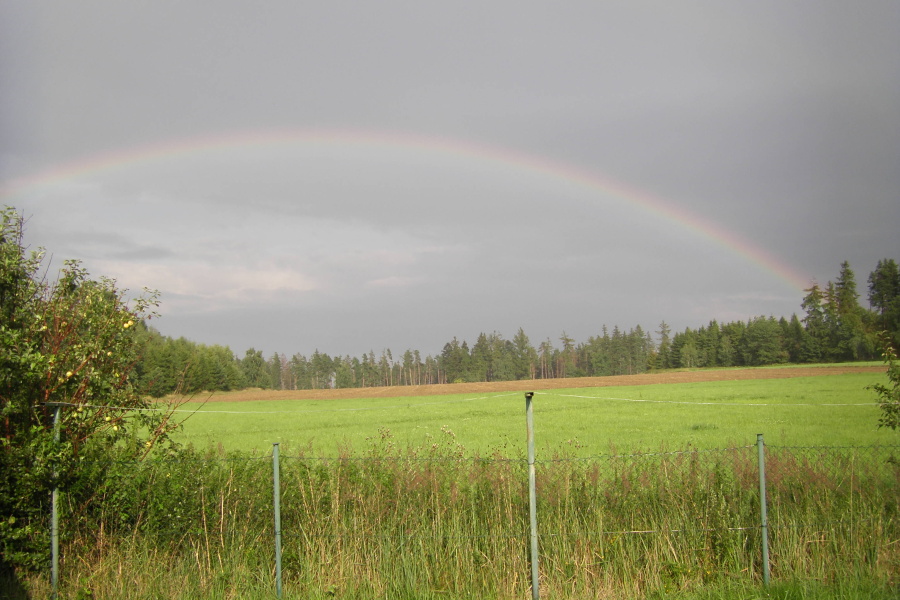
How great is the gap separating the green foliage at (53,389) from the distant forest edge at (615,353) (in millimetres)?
62050

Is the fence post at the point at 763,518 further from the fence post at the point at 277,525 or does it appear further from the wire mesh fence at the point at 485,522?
the fence post at the point at 277,525

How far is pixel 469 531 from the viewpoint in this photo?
22.8 feet

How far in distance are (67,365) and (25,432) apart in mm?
1020

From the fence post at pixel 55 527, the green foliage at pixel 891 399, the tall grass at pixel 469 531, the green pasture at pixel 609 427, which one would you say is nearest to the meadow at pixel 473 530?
the tall grass at pixel 469 531

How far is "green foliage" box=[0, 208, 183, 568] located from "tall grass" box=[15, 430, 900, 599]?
0.42 m

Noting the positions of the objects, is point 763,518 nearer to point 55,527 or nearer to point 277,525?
point 277,525

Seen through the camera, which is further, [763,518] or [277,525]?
[763,518]

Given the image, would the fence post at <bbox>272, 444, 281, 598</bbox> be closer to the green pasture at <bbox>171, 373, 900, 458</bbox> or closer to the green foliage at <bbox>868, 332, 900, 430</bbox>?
the green foliage at <bbox>868, 332, 900, 430</bbox>

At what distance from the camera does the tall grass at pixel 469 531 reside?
6332 mm

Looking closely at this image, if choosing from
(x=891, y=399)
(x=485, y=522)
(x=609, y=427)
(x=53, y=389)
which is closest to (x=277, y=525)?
(x=485, y=522)

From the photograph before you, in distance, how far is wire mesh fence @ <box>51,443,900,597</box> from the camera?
6.45 metres

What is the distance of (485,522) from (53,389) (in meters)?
5.45

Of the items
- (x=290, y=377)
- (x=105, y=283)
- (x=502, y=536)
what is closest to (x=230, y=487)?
(x=502, y=536)

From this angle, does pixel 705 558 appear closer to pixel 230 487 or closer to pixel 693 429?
pixel 230 487
